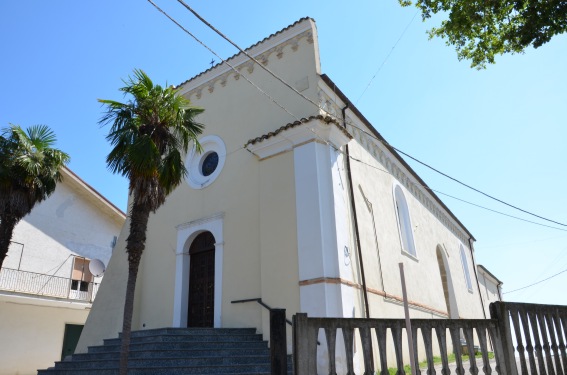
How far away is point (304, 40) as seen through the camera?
12.2 meters

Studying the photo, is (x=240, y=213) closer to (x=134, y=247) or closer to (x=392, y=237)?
(x=134, y=247)

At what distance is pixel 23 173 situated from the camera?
11.5 m

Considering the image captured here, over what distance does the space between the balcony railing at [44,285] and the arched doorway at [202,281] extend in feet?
29.9

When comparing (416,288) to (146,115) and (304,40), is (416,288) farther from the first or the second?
(146,115)

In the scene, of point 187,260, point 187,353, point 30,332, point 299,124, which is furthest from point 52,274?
point 299,124

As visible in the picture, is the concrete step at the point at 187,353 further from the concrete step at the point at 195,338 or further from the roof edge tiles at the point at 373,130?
the roof edge tiles at the point at 373,130

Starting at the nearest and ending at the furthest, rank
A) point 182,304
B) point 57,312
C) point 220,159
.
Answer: point 182,304
point 220,159
point 57,312

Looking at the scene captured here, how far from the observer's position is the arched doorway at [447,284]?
1923cm

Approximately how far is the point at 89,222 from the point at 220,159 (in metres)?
12.1

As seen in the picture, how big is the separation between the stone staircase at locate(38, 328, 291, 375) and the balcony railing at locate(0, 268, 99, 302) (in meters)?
8.81

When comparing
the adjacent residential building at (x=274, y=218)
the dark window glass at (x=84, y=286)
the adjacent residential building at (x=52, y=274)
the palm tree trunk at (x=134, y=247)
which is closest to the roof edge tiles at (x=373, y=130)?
the adjacent residential building at (x=274, y=218)

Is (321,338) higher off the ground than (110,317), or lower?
lower

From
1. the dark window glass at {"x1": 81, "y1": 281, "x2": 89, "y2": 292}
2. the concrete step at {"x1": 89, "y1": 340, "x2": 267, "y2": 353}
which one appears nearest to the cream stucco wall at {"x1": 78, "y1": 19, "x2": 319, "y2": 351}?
the concrete step at {"x1": 89, "y1": 340, "x2": 267, "y2": 353}

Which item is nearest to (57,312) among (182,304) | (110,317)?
(110,317)
